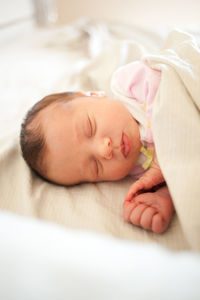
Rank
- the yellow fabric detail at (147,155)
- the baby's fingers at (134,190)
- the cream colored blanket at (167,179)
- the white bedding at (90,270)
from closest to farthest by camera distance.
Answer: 1. the white bedding at (90,270)
2. the cream colored blanket at (167,179)
3. the baby's fingers at (134,190)
4. the yellow fabric detail at (147,155)

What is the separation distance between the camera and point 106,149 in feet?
2.27

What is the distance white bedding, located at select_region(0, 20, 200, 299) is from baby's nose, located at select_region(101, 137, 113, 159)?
0.31 ft

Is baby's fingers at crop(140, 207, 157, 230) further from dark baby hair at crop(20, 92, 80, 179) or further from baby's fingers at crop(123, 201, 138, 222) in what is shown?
dark baby hair at crop(20, 92, 80, 179)

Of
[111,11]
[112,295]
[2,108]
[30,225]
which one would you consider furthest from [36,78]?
[111,11]

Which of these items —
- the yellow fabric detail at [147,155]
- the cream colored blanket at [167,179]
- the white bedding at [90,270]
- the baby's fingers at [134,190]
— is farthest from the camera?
the yellow fabric detail at [147,155]

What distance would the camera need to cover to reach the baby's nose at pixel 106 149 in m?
0.69

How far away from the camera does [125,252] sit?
10.9 inches

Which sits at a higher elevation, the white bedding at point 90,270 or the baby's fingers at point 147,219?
the white bedding at point 90,270

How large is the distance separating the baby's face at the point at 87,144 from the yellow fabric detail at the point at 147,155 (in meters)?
0.03

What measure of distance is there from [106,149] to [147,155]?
0.14 metres

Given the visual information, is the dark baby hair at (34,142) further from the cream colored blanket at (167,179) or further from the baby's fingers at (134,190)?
the baby's fingers at (134,190)

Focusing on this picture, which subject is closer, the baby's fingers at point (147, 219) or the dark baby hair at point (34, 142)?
the baby's fingers at point (147, 219)

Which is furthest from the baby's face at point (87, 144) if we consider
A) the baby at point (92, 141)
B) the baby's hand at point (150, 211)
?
the baby's hand at point (150, 211)

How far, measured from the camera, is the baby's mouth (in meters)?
0.72
